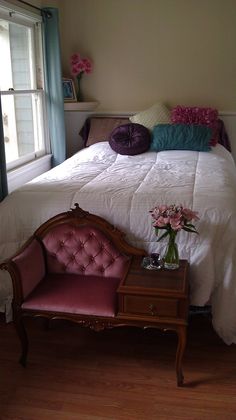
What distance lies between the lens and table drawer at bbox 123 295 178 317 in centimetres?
181

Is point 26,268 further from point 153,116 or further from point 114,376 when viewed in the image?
point 153,116

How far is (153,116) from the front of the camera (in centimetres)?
390

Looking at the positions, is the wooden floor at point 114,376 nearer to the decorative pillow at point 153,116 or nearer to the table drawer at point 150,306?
the table drawer at point 150,306

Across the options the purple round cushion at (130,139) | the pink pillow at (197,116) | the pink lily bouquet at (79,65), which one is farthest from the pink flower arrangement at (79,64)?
the pink pillow at (197,116)

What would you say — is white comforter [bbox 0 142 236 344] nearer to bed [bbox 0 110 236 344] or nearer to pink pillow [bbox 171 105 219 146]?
bed [bbox 0 110 236 344]

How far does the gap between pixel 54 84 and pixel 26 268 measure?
2401 mm

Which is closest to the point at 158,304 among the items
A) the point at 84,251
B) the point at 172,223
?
the point at 172,223

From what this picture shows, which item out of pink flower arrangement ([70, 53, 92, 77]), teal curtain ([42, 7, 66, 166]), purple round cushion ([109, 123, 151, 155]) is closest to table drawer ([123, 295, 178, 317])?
purple round cushion ([109, 123, 151, 155])

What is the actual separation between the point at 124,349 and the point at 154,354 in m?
0.17

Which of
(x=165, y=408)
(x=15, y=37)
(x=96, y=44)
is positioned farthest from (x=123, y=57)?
(x=165, y=408)

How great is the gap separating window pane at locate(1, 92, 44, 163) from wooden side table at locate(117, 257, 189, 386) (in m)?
2.02

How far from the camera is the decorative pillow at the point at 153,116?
12.7 feet

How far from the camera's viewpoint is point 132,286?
184 cm

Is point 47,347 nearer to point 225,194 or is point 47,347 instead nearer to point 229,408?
point 229,408
